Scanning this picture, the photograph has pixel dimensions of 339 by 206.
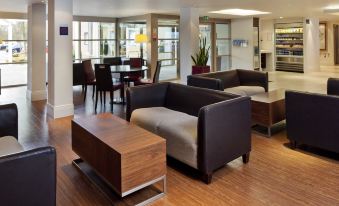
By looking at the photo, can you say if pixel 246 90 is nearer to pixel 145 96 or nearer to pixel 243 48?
pixel 145 96

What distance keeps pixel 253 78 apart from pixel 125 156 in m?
4.39

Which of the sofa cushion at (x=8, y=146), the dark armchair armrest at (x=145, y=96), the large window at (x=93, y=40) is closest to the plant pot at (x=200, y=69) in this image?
the dark armchair armrest at (x=145, y=96)

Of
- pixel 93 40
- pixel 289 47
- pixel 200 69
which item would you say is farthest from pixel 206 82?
pixel 289 47

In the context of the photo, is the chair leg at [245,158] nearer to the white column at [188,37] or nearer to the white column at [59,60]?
the white column at [59,60]

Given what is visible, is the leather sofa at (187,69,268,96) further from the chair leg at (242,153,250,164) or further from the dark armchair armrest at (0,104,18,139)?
the dark armchair armrest at (0,104,18,139)

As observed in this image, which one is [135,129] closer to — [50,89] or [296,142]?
[296,142]

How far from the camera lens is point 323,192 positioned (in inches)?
108

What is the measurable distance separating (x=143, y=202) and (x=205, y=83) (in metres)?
2.96

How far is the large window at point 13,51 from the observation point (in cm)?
953

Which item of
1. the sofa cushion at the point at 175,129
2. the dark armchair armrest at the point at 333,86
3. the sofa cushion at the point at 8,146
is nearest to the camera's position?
the sofa cushion at the point at 8,146

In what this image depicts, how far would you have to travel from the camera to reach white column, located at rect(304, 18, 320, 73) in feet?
41.8

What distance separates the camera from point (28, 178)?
1787 mm

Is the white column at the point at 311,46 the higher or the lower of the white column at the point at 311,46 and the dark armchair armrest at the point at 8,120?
the higher

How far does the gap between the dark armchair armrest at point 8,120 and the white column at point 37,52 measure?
4659 mm
